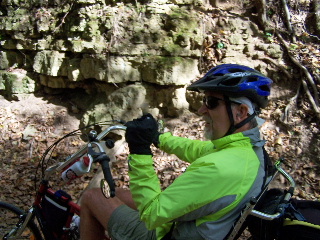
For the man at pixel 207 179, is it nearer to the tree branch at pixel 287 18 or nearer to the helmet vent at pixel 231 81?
the helmet vent at pixel 231 81

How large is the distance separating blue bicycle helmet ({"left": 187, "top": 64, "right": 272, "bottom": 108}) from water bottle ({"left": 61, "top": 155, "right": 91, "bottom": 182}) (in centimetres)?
110

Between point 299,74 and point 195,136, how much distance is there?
2343 millimetres

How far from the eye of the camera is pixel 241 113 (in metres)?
2.13

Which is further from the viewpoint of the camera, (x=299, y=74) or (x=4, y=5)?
(x=4, y=5)

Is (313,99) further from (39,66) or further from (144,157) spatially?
(39,66)

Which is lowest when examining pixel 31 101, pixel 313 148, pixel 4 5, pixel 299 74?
pixel 31 101

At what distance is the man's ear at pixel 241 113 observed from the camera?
2.10 meters

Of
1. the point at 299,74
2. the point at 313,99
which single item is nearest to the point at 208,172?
the point at 313,99

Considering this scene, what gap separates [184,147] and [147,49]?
3322 mm

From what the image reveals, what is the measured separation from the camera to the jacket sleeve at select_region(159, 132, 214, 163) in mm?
2648

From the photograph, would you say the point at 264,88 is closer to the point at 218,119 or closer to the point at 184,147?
the point at 218,119

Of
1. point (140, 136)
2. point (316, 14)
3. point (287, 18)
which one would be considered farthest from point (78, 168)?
point (316, 14)

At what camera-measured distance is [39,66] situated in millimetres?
6832

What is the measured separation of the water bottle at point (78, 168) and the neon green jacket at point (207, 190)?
364mm
